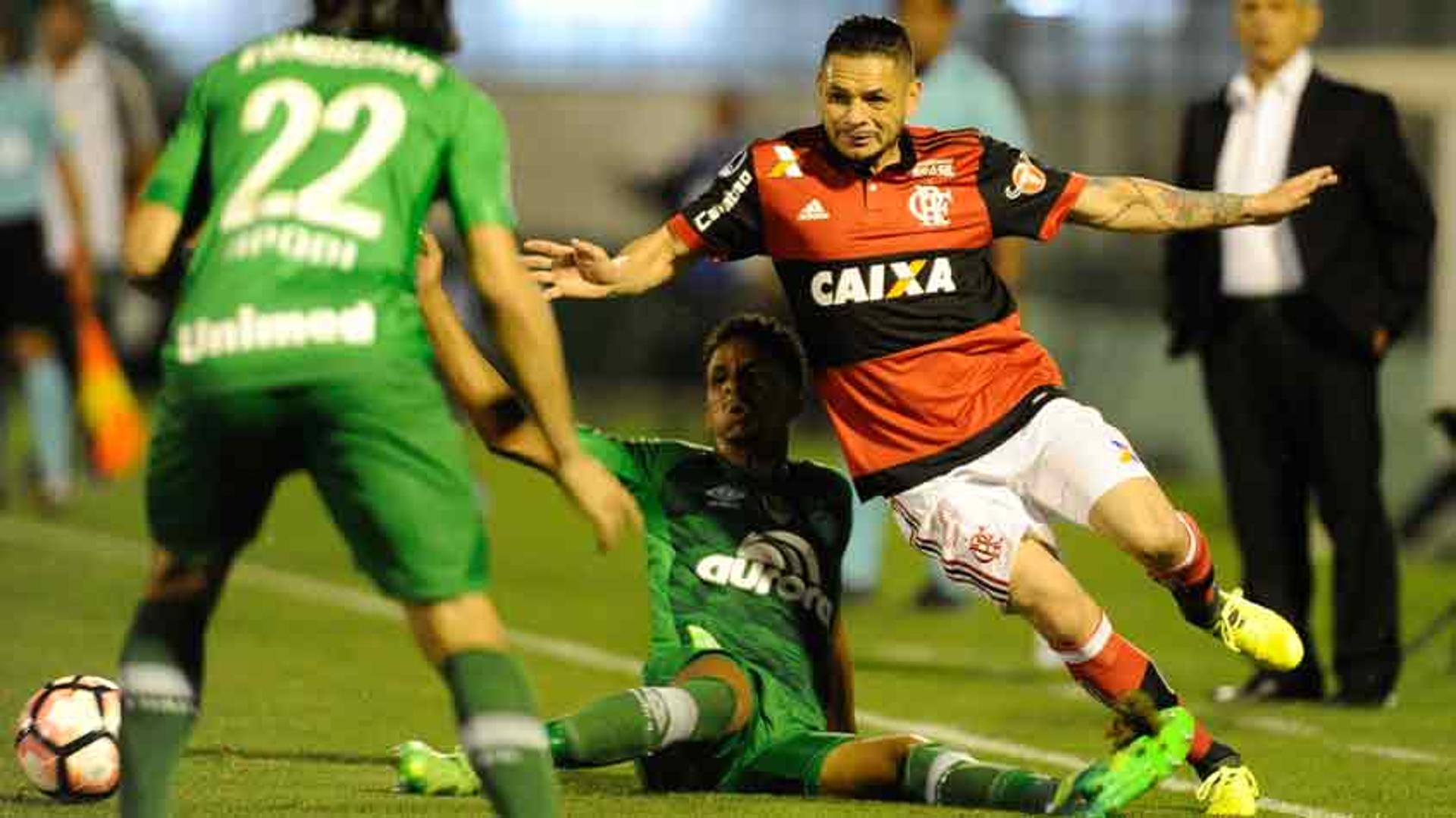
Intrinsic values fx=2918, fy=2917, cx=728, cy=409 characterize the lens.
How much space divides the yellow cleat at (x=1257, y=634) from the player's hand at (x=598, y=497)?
2327 mm

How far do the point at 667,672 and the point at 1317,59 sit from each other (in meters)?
7.35

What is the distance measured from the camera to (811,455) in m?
18.5

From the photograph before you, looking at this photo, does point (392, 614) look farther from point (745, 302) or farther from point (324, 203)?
point (745, 302)

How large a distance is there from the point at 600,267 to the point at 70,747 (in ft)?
5.61

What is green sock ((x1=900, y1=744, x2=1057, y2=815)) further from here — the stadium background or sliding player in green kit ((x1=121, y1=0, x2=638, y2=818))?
sliding player in green kit ((x1=121, y1=0, x2=638, y2=818))

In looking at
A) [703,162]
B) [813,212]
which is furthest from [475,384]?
[703,162]

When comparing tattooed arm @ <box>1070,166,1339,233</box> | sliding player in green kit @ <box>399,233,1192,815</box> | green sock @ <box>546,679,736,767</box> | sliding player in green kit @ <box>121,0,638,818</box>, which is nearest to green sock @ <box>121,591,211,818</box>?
sliding player in green kit @ <box>121,0,638,818</box>

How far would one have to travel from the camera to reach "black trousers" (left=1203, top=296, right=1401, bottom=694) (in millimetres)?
9680

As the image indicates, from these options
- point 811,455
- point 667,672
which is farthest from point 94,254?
point 667,672

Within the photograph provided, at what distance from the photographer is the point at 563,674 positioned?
33.8 ft

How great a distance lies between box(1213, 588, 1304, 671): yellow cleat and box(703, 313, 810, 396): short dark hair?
1218 millimetres

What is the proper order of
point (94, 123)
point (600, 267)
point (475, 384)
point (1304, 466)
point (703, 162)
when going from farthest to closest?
point (703, 162) < point (94, 123) < point (1304, 466) < point (600, 267) < point (475, 384)

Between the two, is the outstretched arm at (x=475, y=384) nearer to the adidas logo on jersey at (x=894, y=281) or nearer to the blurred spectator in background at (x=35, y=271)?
the adidas logo on jersey at (x=894, y=281)

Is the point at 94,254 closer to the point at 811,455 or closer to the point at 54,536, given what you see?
the point at 54,536
